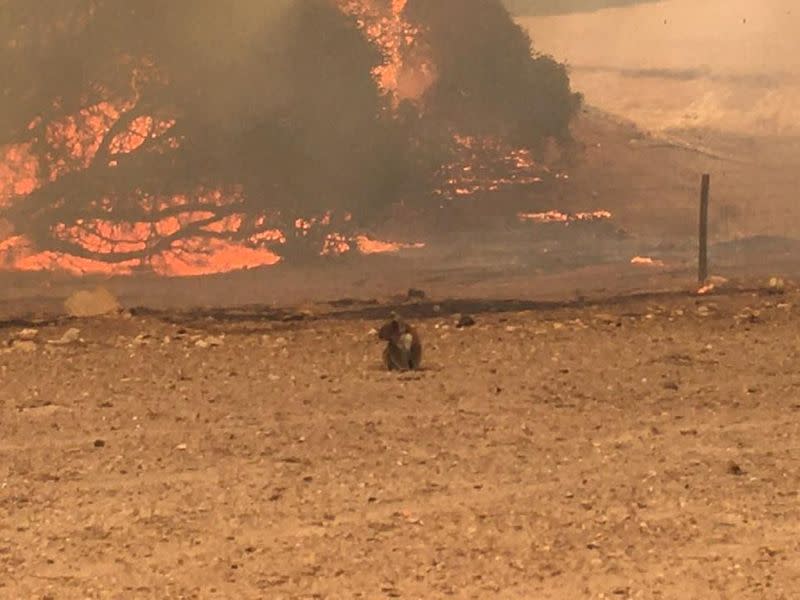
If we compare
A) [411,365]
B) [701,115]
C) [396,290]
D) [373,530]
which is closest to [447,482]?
[373,530]

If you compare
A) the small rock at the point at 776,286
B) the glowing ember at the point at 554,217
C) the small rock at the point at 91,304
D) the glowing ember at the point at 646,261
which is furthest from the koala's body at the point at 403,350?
the glowing ember at the point at 554,217

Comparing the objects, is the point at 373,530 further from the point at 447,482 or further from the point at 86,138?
the point at 86,138

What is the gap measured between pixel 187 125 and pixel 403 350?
9633 millimetres

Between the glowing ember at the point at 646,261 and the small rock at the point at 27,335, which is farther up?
the glowing ember at the point at 646,261

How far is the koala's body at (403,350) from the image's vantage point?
9516 mm

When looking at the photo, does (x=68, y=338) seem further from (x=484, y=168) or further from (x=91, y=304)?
(x=484, y=168)

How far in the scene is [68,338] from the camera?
11.0m

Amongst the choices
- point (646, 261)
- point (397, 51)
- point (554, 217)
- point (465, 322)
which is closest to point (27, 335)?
point (465, 322)

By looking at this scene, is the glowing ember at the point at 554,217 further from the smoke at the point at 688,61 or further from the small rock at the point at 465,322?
the small rock at the point at 465,322

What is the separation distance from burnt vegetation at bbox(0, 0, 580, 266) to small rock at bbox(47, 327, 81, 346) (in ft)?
23.0

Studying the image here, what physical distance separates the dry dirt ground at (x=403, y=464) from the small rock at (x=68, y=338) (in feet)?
0.44

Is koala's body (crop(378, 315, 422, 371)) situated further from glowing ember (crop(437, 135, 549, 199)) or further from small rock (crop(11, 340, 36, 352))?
glowing ember (crop(437, 135, 549, 199))

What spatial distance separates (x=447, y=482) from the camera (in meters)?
6.84

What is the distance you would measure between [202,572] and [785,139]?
2260 centimetres
